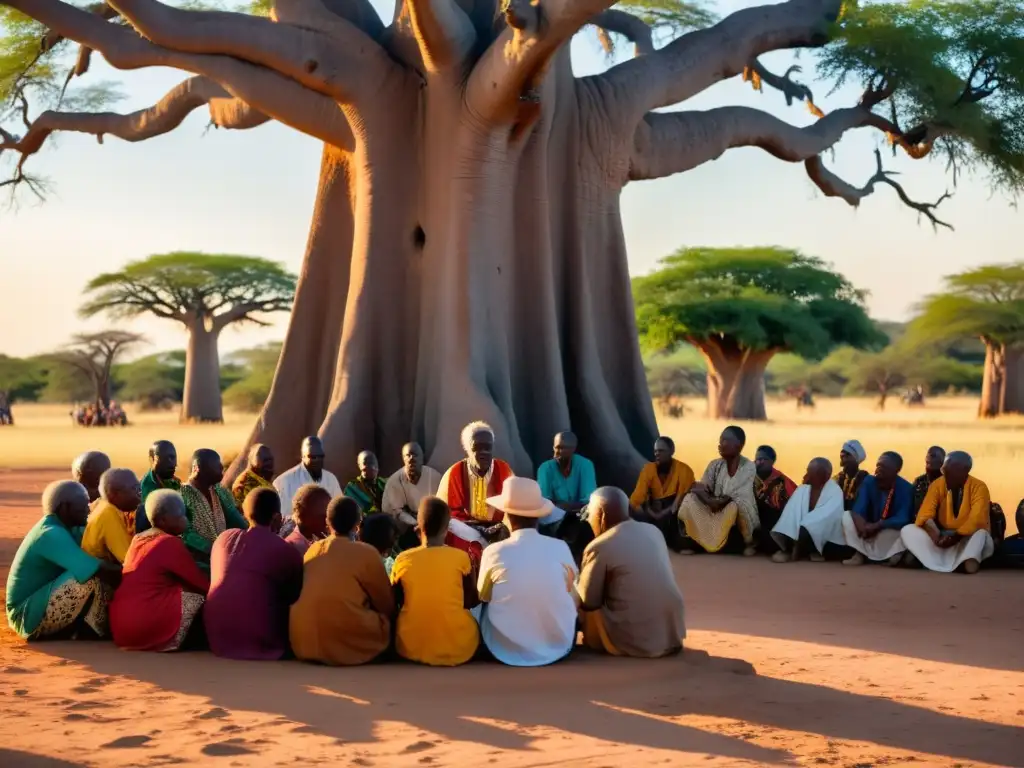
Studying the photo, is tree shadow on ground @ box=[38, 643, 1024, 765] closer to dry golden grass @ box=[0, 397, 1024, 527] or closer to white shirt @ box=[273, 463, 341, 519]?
white shirt @ box=[273, 463, 341, 519]

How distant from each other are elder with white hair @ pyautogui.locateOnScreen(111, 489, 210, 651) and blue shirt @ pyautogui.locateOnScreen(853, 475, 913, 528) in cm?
530

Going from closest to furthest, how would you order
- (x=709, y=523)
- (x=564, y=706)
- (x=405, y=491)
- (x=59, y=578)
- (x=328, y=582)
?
(x=564, y=706) < (x=328, y=582) < (x=59, y=578) < (x=405, y=491) < (x=709, y=523)

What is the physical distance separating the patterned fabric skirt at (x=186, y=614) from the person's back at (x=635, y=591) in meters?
1.77

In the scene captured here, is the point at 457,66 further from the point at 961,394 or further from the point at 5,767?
the point at 961,394

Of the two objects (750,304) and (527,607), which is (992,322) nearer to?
(750,304)

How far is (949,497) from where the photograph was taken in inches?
397

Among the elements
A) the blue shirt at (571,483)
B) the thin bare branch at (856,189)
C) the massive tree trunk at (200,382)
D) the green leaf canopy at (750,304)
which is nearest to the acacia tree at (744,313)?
the green leaf canopy at (750,304)

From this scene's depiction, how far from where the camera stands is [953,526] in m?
10.1

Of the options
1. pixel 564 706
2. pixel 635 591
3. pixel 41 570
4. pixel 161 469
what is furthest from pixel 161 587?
pixel 635 591

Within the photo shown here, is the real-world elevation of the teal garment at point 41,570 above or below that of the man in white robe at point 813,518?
below

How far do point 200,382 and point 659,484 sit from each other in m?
30.3

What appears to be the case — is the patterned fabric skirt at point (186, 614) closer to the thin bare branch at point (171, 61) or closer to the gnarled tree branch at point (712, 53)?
the thin bare branch at point (171, 61)

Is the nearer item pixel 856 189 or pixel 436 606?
pixel 436 606

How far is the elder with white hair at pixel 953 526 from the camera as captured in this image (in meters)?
10.0
